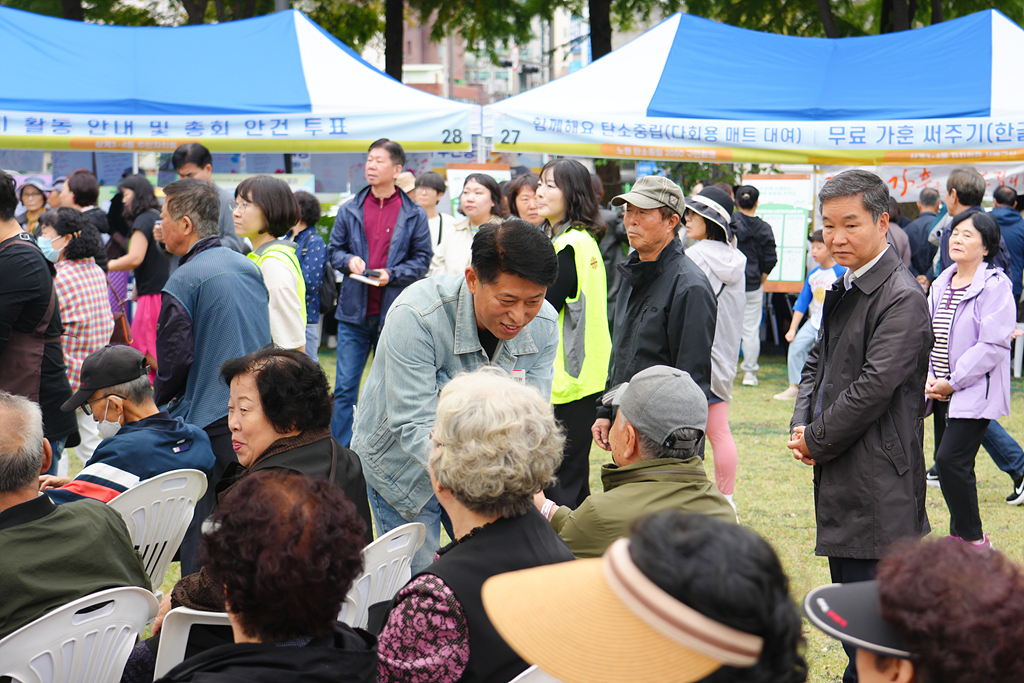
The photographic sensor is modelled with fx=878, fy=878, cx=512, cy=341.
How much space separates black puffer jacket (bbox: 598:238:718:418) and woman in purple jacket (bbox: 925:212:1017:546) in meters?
1.61

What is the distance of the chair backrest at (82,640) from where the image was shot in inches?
82.2

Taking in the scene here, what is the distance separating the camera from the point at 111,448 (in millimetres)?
3299

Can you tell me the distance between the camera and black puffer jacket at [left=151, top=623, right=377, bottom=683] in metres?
1.54

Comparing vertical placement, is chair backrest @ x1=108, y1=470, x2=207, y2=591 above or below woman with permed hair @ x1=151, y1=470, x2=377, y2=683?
below

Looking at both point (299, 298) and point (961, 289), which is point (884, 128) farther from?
point (299, 298)

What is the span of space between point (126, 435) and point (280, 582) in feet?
6.87

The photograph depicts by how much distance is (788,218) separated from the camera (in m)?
10.9

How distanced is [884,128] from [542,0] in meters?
9.71

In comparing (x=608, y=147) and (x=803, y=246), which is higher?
(x=608, y=147)

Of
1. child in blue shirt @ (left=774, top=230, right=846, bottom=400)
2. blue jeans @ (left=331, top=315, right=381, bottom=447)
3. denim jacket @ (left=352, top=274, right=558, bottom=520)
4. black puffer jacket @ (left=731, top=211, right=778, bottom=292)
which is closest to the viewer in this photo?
denim jacket @ (left=352, top=274, right=558, bottom=520)

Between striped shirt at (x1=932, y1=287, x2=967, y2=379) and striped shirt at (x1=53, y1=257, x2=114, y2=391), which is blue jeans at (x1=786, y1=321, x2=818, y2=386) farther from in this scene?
striped shirt at (x1=53, y1=257, x2=114, y2=391)

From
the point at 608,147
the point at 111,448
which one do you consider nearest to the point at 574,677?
the point at 111,448

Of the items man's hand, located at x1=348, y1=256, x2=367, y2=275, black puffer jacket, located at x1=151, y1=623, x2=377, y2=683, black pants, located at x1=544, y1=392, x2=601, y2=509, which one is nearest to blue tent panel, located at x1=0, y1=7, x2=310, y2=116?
man's hand, located at x1=348, y1=256, x2=367, y2=275

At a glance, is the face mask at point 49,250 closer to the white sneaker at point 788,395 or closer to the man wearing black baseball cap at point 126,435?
the man wearing black baseball cap at point 126,435
